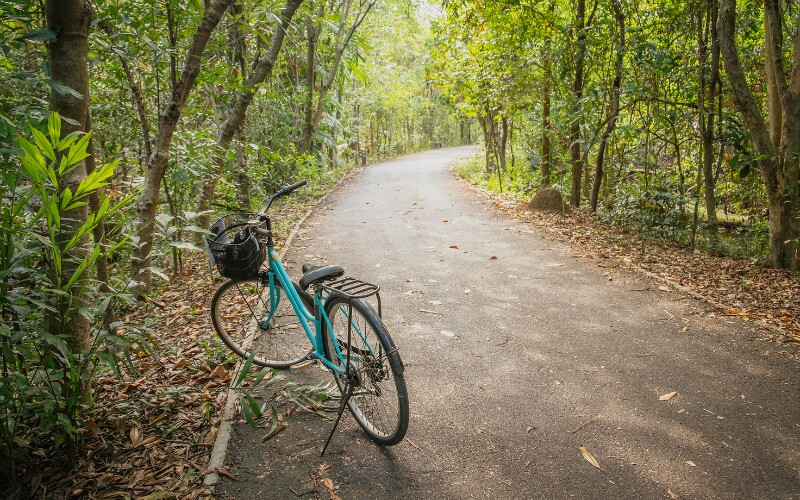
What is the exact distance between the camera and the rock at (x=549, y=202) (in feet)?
34.7

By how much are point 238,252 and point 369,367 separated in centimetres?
138

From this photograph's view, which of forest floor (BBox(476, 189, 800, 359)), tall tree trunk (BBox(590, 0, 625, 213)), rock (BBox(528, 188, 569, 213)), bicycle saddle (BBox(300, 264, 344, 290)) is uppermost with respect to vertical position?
tall tree trunk (BBox(590, 0, 625, 213))

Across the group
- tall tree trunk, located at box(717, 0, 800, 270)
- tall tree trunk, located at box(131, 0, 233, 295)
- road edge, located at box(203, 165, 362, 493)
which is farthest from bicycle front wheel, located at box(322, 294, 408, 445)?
tall tree trunk, located at box(717, 0, 800, 270)

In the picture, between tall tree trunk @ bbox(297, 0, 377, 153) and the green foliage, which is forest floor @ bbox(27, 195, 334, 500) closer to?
the green foliage

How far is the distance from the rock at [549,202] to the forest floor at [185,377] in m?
2.77

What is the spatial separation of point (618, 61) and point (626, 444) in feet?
25.7

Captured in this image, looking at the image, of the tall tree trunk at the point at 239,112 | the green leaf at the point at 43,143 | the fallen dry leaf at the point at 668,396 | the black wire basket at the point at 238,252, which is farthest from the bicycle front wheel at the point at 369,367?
the tall tree trunk at the point at 239,112

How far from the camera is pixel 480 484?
2.80m

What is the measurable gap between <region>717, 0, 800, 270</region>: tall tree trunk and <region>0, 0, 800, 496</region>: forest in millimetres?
26

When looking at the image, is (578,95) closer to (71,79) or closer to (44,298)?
(71,79)

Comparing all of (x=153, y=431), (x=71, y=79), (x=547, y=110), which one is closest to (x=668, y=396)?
(x=153, y=431)

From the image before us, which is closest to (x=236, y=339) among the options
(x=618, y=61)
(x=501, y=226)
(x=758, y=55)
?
(x=501, y=226)

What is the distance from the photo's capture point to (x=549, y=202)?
10633 millimetres

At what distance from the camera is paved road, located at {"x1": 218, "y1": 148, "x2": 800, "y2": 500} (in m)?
2.83
